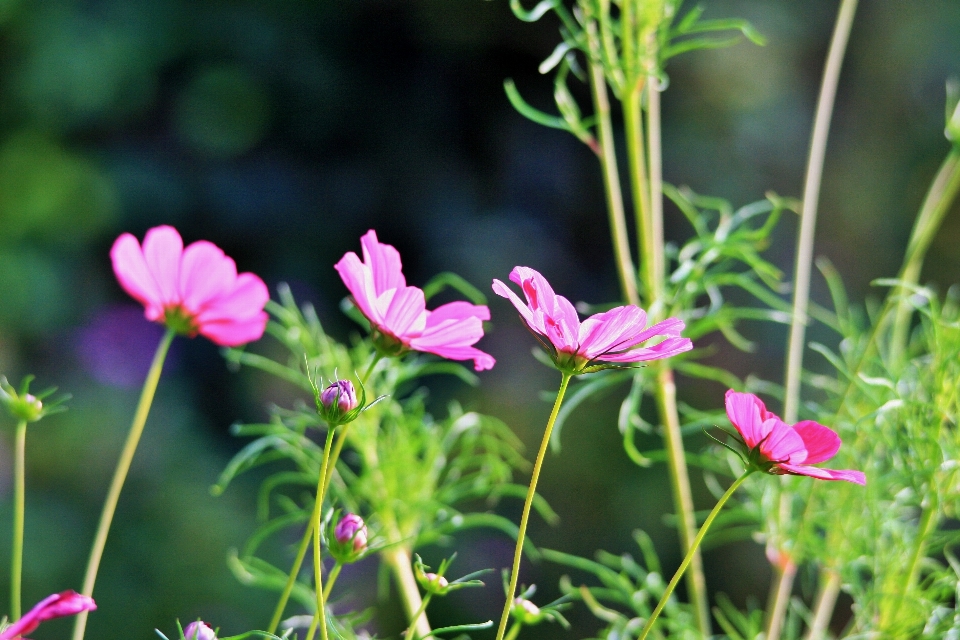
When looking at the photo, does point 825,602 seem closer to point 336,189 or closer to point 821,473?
point 821,473

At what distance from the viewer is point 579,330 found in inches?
9.1

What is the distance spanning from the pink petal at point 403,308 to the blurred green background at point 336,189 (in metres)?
0.91

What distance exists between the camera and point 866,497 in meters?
0.40

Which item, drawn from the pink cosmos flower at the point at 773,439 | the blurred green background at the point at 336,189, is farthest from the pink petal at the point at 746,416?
the blurred green background at the point at 336,189

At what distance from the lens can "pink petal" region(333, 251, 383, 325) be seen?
234mm

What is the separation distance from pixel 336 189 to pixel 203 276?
0.94 metres

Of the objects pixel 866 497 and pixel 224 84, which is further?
pixel 224 84

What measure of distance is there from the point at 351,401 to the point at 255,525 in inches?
37.8

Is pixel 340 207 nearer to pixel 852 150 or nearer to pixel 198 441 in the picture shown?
pixel 198 441

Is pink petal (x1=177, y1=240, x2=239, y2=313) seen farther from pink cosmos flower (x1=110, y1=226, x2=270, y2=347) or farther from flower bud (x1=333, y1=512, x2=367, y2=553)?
flower bud (x1=333, y1=512, x2=367, y2=553)

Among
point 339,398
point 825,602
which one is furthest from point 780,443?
point 825,602

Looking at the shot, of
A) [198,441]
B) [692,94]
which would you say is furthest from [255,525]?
[692,94]

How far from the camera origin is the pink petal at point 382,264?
0.84ft

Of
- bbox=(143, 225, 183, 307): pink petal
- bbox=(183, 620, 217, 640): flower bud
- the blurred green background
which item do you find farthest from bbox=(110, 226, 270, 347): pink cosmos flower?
the blurred green background
